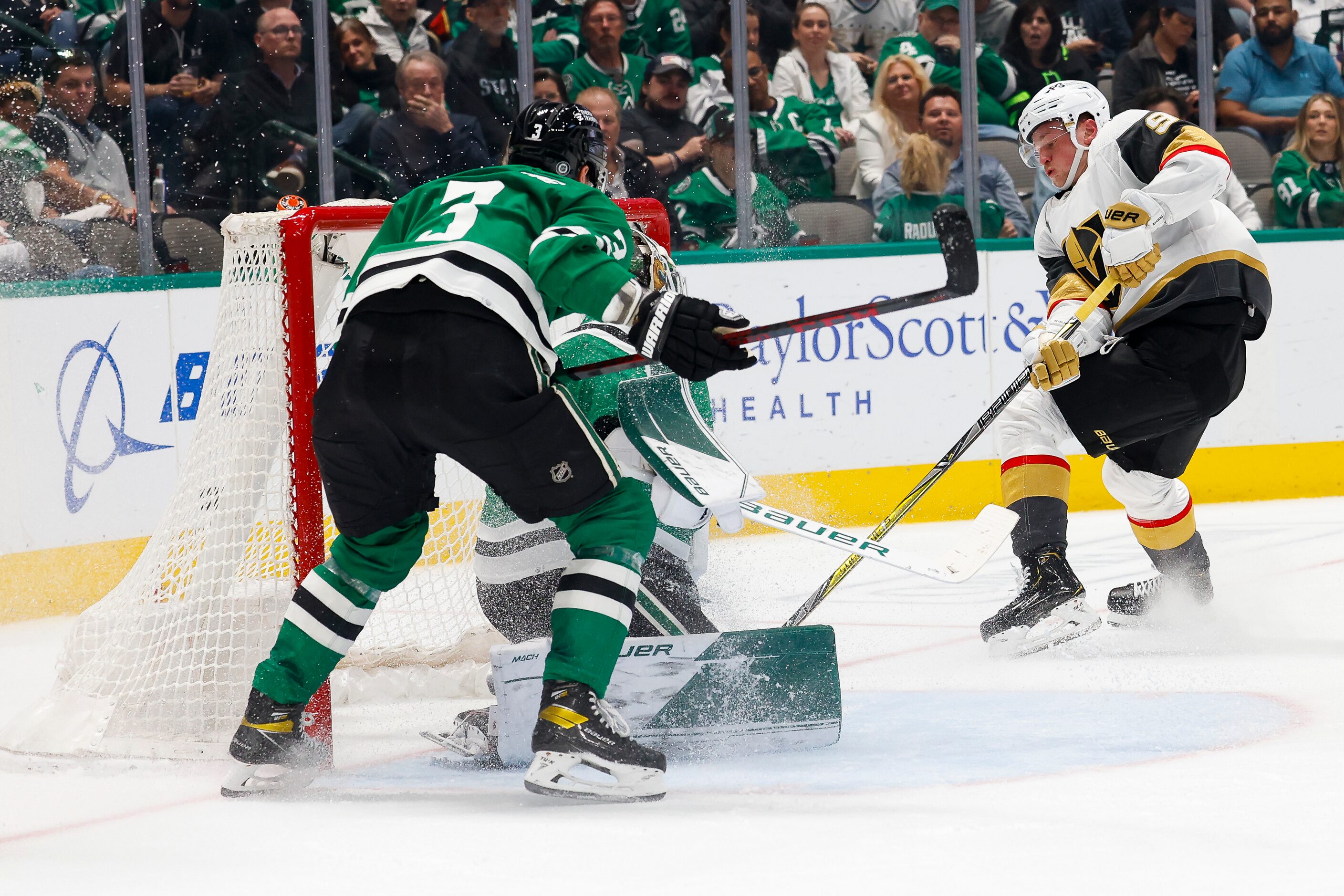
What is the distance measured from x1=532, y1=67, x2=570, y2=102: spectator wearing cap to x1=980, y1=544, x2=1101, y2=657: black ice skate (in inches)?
104

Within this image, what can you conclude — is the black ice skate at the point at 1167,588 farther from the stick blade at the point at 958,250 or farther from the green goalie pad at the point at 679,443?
the green goalie pad at the point at 679,443

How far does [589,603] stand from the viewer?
1887 mm

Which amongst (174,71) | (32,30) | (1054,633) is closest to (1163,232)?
(1054,633)

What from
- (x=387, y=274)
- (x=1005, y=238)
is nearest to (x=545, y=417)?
(x=387, y=274)

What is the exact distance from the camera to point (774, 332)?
6.73 ft

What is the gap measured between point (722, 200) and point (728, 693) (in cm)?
316

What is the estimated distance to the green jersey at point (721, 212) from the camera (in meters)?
5.03

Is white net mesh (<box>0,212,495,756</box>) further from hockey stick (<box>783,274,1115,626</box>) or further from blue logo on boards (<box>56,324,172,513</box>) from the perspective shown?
blue logo on boards (<box>56,324,172,513</box>)

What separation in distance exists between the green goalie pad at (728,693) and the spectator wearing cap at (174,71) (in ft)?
9.16

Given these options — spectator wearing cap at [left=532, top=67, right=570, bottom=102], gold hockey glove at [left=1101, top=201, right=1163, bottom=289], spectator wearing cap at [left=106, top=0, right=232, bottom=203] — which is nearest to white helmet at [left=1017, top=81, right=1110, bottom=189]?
gold hockey glove at [left=1101, top=201, right=1163, bottom=289]

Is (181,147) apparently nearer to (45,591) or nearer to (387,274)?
(45,591)

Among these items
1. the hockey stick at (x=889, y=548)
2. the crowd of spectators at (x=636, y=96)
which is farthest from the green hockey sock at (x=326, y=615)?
the crowd of spectators at (x=636, y=96)

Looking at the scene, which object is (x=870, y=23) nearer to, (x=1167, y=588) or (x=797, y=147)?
(x=797, y=147)

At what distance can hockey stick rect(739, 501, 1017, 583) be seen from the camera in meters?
2.12
